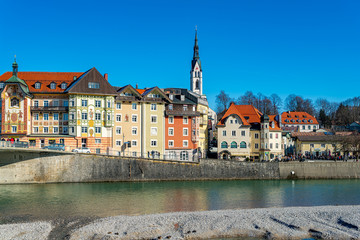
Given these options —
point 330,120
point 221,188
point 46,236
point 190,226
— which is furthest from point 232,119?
point 330,120

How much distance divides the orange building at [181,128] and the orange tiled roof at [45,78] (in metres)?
18.5

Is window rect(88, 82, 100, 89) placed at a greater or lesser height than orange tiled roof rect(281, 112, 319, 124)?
greater

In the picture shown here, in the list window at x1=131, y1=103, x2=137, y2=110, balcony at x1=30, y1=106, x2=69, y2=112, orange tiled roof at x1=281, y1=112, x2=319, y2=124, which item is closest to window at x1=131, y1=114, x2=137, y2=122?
window at x1=131, y1=103, x2=137, y2=110

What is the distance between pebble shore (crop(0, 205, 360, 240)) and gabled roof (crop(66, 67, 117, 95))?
33.9m

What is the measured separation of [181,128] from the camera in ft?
228

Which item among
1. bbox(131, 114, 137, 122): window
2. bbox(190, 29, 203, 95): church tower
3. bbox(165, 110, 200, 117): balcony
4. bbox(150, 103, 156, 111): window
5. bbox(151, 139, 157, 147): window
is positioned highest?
bbox(190, 29, 203, 95): church tower

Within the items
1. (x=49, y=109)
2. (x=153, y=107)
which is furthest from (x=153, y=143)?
(x=49, y=109)

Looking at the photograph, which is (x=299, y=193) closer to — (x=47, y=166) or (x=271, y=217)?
(x=271, y=217)

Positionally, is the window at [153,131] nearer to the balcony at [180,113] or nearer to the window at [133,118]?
the window at [133,118]

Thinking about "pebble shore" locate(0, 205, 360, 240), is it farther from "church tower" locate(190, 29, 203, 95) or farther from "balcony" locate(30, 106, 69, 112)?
"church tower" locate(190, 29, 203, 95)

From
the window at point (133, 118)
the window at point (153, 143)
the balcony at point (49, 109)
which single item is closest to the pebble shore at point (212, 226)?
the window at point (153, 143)

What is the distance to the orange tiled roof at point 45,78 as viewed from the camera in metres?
64.1

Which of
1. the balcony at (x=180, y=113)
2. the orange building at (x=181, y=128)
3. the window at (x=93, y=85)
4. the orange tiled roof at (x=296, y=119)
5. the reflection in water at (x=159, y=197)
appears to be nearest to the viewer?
the reflection in water at (x=159, y=197)

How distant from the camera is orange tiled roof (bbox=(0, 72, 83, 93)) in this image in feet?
210
